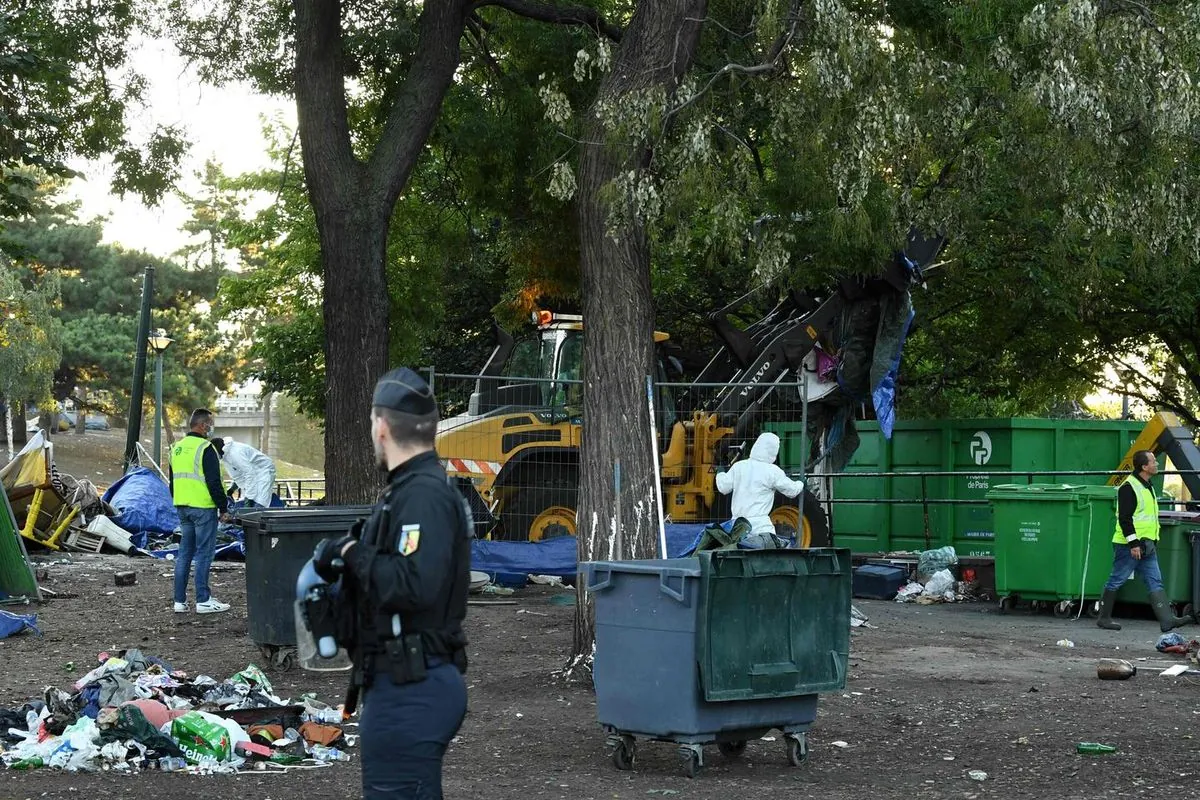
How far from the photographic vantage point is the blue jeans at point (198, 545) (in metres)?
14.0

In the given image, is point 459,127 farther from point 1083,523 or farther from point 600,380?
point 1083,523

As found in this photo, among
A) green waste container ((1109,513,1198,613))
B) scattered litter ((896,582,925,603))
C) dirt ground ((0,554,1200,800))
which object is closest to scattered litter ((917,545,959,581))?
scattered litter ((896,582,925,603))

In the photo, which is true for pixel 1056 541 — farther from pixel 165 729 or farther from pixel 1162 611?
pixel 165 729

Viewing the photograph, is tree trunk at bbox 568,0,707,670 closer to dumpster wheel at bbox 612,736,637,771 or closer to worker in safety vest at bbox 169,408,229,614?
dumpster wheel at bbox 612,736,637,771

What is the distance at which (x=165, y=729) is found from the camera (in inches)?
313

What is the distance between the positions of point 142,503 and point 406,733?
68.3 feet

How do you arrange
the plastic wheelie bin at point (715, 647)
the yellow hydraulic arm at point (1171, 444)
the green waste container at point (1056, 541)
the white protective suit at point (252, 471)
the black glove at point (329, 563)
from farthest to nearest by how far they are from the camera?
the yellow hydraulic arm at point (1171, 444), the white protective suit at point (252, 471), the green waste container at point (1056, 541), the plastic wheelie bin at point (715, 647), the black glove at point (329, 563)

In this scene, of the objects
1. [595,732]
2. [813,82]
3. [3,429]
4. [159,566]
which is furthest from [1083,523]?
[3,429]

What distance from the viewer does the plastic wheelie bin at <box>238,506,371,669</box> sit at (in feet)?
35.5

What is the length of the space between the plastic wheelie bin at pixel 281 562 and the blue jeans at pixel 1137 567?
7236mm

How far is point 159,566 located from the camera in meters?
19.9

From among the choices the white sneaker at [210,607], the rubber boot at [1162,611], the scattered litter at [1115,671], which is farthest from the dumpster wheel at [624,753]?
the rubber boot at [1162,611]

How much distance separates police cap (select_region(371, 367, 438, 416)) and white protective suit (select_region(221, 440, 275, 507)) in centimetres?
1235

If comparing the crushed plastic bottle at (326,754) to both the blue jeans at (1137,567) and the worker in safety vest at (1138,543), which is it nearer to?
the worker in safety vest at (1138,543)
